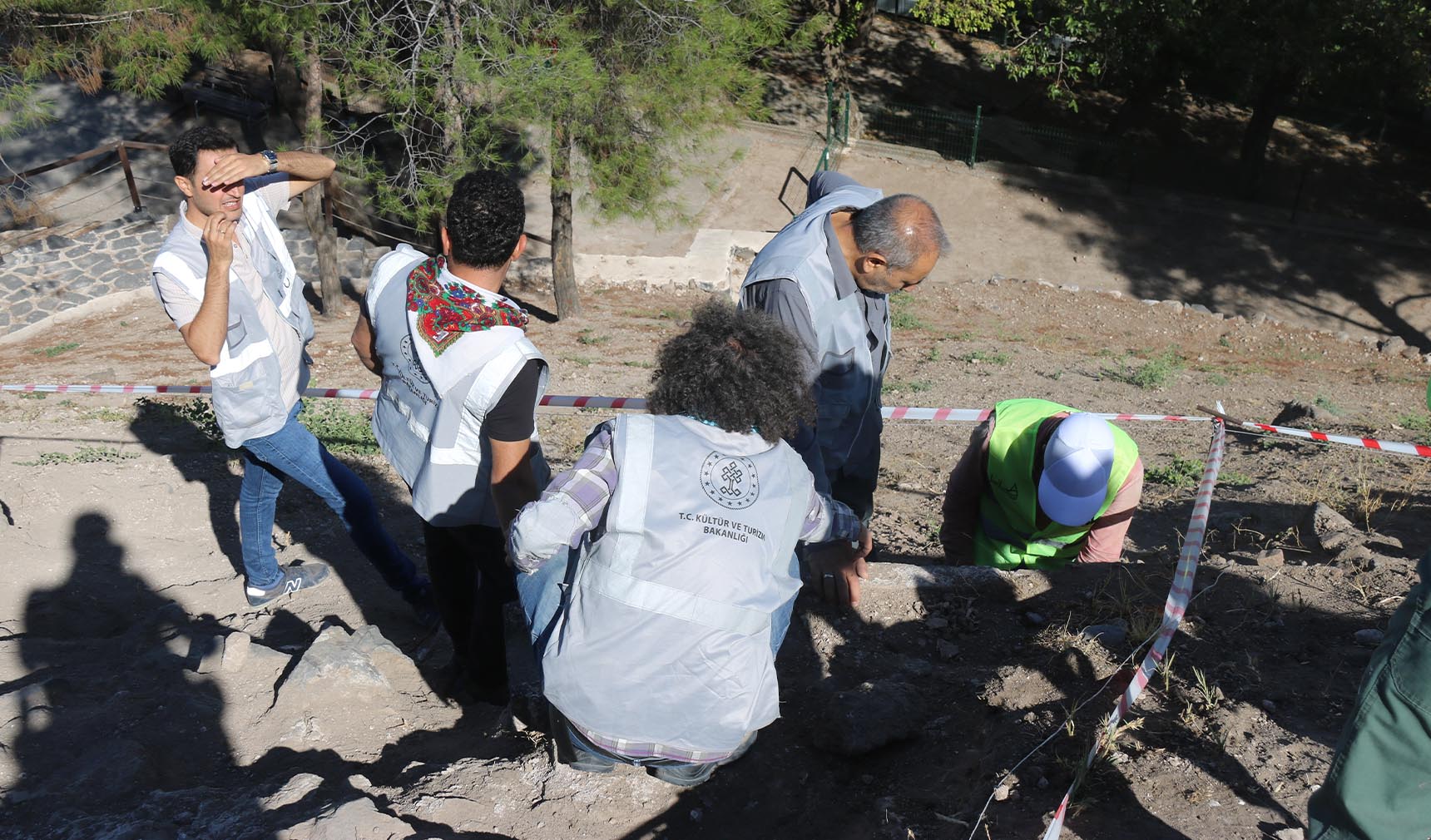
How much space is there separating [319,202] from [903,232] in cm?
862

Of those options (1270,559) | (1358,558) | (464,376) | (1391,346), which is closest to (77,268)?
(464,376)

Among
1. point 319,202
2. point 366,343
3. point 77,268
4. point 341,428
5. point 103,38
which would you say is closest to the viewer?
point 366,343

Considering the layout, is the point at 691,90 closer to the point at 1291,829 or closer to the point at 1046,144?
the point at 1291,829

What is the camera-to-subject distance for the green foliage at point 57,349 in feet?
31.4

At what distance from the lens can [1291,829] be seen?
255 cm

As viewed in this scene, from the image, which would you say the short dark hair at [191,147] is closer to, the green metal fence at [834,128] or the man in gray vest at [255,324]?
the man in gray vest at [255,324]

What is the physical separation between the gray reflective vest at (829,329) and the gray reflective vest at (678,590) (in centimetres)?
121

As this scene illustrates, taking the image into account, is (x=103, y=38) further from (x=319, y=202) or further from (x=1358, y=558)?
(x=1358, y=558)

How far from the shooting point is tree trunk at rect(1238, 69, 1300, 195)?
1614cm

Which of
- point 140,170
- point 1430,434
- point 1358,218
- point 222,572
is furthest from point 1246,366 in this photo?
point 140,170

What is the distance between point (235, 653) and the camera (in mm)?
3648

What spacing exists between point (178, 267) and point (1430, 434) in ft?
26.4

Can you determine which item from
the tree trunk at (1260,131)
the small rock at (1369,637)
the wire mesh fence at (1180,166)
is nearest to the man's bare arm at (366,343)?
the small rock at (1369,637)

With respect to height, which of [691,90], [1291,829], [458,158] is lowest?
[1291,829]
